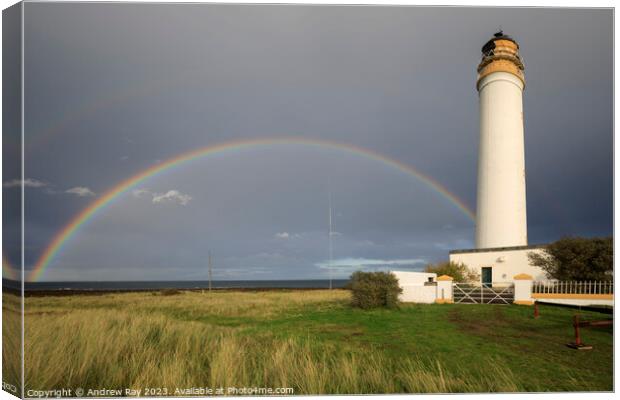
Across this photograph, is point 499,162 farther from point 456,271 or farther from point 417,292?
point 417,292

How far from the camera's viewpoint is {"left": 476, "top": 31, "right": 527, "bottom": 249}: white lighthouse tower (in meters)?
22.2

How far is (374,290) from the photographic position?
15188mm

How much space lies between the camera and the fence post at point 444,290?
1745 cm

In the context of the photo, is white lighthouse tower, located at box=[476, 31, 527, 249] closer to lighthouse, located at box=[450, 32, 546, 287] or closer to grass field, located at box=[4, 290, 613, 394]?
lighthouse, located at box=[450, 32, 546, 287]

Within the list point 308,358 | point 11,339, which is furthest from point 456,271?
point 11,339

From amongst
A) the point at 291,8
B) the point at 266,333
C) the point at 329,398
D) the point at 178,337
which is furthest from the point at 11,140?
the point at 329,398

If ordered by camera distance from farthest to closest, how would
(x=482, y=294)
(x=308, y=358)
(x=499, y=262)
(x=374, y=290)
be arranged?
(x=499, y=262), (x=482, y=294), (x=374, y=290), (x=308, y=358)

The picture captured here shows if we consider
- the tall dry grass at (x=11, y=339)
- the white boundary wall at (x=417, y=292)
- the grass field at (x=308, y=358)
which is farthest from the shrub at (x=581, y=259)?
the tall dry grass at (x=11, y=339)

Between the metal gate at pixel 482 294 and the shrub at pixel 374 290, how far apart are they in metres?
3.84

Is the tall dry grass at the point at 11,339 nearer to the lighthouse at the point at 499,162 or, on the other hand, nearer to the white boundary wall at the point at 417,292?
the white boundary wall at the point at 417,292

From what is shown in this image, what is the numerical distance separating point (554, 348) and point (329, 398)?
516 centimetres

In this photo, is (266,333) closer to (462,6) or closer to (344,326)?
(344,326)

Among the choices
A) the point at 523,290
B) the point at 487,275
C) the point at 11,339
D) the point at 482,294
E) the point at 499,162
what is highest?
the point at 499,162

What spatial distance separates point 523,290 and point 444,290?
3.05 m
